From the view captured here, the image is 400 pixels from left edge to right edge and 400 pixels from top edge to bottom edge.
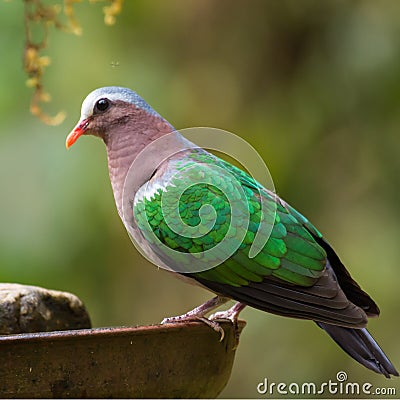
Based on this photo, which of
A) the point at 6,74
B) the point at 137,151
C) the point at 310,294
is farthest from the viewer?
the point at 6,74

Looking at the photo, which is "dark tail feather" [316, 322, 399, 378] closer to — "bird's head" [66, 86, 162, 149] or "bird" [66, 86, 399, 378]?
"bird" [66, 86, 399, 378]

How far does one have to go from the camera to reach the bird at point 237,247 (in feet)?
6.93

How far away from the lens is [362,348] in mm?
2176

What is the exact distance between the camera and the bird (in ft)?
6.93

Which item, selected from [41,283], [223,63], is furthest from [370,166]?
[41,283]

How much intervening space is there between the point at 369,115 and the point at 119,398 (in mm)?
2895

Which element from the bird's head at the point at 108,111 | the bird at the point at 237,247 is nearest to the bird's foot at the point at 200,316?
the bird at the point at 237,247

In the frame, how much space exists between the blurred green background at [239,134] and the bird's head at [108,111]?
170 centimetres

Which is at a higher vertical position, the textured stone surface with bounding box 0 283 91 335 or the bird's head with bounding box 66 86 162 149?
the bird's head with bounding box 66 86 162 149

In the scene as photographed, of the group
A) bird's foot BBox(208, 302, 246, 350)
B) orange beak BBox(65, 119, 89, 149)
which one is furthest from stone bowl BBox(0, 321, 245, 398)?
orange beak BBox(65, 119, 89, 149)

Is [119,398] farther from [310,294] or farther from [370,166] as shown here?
[370,166]

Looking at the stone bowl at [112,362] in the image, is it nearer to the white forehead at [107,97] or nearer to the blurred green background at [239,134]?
the white forehead at [107,97]

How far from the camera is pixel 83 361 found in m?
1.59

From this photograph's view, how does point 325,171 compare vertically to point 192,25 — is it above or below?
below
